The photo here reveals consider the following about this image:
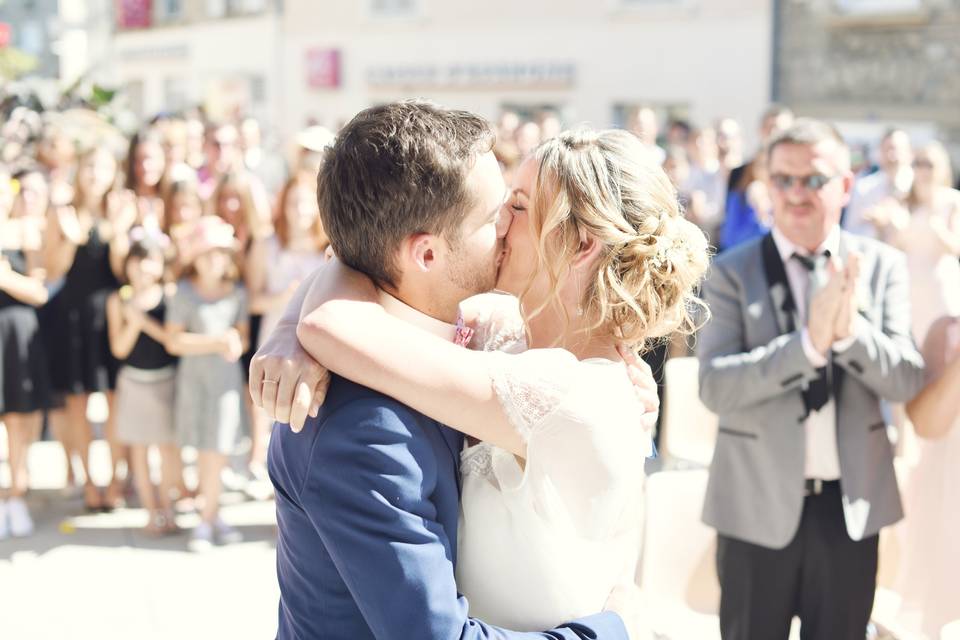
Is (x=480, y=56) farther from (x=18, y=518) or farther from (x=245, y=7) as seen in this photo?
(x=18, y=518)

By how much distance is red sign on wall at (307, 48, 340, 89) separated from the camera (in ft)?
70.8

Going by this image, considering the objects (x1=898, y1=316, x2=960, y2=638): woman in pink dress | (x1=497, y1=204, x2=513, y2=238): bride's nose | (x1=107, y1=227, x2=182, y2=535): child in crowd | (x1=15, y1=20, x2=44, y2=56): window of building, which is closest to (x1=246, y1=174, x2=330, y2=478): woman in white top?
(x1=107, y1=227, x2=182, y2=535): child in crowd

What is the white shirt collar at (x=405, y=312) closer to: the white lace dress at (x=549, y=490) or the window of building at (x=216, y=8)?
the white lace dress at (x=549, y=490)

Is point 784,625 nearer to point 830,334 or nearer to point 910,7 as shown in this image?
point 830,334

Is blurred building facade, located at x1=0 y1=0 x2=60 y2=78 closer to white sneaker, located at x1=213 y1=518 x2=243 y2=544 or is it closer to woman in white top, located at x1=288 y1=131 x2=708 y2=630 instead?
white sneaker, located at x1=213 y1=518 x2=243 y2=544

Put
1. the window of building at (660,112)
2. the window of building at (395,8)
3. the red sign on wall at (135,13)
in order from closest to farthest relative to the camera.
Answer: the window of building at (660,112)
the window of building at (395,8)
the red sign on wall at (135,13)

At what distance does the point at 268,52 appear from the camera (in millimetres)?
23016

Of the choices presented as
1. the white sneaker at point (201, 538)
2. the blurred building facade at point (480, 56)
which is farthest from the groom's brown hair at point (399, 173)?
the blurred building facade at point (480, 56)

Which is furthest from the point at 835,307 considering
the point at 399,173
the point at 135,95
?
the point at 135,95

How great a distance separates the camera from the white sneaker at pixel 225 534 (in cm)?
554

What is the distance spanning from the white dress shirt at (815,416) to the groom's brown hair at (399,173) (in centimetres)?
166

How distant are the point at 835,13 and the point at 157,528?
507 inches

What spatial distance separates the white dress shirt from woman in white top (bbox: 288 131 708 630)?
4.18 ft

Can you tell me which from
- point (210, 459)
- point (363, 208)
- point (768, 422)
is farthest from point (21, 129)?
point (363, 208)
